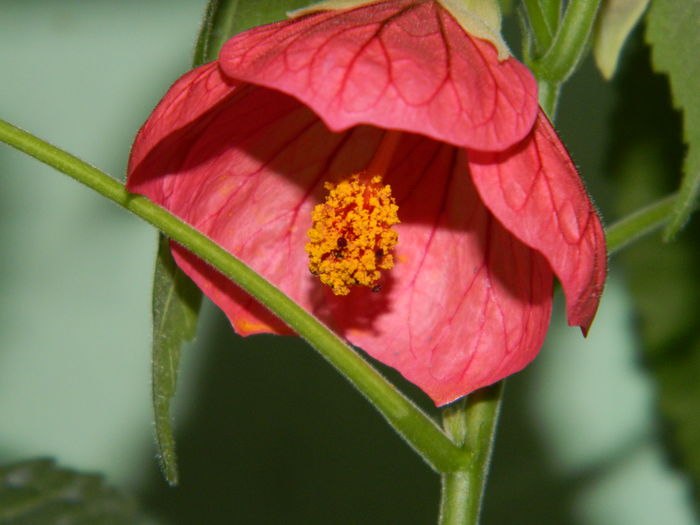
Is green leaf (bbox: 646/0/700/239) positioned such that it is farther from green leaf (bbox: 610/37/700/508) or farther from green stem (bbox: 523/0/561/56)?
green leaf (bbox: 610/37/700/508)

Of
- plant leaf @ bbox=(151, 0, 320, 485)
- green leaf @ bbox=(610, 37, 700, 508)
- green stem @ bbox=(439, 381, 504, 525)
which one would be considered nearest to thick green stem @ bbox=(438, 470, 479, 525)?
green stem @ bbox=(439, 381, 504, 525)

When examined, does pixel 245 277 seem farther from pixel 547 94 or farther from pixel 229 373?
pixel 229 373

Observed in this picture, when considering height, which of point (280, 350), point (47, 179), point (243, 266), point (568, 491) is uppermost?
point (243, 266)

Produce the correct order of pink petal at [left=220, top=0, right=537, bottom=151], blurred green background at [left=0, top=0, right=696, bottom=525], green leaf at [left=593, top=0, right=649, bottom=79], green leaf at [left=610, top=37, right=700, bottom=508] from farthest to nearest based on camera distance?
blurred green background at [left=0, top=0, right=696, bottom=525]
green leaf at [left=610, top=37, right=700, bottom=508]
green leaf at [left=593, top=0, right=649, bottom=79]
pink petal at [left=220, top=0, right=537, bottom=151]

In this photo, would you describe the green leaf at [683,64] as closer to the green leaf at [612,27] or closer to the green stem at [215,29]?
the green leaf at [612,27]

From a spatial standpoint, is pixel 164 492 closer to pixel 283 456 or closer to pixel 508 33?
pixel 283 456

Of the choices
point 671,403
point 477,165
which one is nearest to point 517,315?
point 477,165
